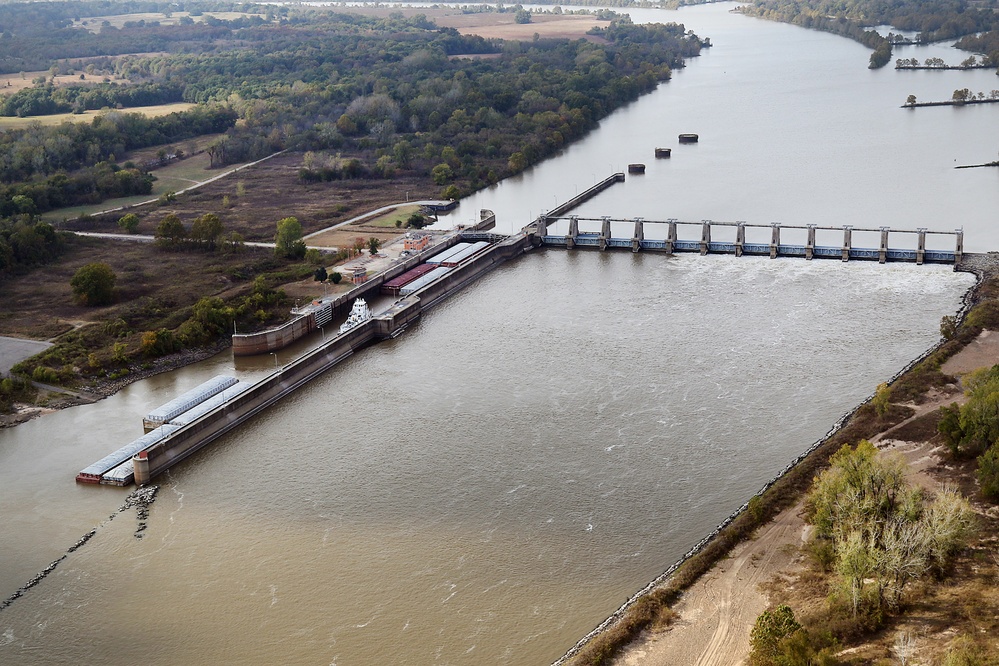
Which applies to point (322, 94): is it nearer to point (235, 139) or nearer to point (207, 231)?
point (235, 139)

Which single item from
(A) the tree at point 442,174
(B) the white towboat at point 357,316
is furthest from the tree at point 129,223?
(B) the white towboat at point 357,316

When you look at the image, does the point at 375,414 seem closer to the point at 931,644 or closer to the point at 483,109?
the point at 931,644

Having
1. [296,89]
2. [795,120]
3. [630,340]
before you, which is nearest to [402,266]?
[630,340]

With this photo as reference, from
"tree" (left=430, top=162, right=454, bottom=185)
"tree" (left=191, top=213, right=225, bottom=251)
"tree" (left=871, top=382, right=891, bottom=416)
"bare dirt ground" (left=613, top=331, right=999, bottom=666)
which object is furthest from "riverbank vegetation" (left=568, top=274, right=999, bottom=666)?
"tree" (left=430, top=162, right=454, bottom=185)

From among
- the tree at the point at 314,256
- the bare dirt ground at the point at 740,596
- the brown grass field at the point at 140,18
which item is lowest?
the bare dirt ground at the point at 740,596

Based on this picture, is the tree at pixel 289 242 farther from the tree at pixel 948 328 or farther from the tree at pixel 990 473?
the tree at pixel 990 473

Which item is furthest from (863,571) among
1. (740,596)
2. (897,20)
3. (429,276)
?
(897,20)

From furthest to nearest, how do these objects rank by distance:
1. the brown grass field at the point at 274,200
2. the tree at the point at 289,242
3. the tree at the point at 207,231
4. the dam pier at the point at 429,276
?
the brown grass field at the point at 274,200 < the tree at the point at 207,231 < the tree at the point at 289,242 < the dam pier at the point at 429,276
